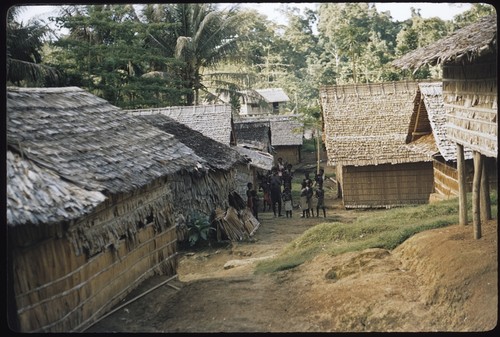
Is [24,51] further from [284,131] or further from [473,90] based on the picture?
[284,131]

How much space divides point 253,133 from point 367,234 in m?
21.4

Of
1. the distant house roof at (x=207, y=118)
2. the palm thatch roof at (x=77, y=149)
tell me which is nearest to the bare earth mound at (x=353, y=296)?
the palm thatch roof at (x=77, y=149)

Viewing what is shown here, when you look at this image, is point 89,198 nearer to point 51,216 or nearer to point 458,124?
point 51,216

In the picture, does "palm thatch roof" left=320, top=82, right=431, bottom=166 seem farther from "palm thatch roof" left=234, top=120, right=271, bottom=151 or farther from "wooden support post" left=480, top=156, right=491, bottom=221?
"wooden support post" left=480, top=156, right=491, bottom=221

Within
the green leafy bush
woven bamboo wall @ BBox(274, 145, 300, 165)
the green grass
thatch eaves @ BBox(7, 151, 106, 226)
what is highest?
thatch eaves @ BBox(7, 151, 106, 226)

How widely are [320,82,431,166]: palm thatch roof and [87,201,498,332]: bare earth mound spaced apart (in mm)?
10796

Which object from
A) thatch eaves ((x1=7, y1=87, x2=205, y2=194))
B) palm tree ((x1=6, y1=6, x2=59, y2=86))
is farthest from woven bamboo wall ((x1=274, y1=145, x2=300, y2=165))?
thatch eaves ((x1=7, y1=87, x2=205, y2=194))

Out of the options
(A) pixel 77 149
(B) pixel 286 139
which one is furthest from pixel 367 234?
(B) pixel 286 139

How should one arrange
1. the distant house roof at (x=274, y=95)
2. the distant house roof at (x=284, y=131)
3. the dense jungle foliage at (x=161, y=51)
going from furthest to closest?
the distant house roof at (x=274, y=95), the distant house roof at (x=284, y=131), the dense jungle foliage at (x=161, y=51)

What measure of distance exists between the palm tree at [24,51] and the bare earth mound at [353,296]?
39.7 feet

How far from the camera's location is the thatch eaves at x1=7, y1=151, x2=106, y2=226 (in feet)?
23.0

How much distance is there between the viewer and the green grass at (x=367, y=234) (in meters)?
13.1

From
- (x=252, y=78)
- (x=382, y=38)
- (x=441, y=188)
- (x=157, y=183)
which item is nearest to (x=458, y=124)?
(x=157, y=183)

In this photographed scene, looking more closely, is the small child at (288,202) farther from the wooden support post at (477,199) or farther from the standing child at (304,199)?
the wooden support post at (477,199)
